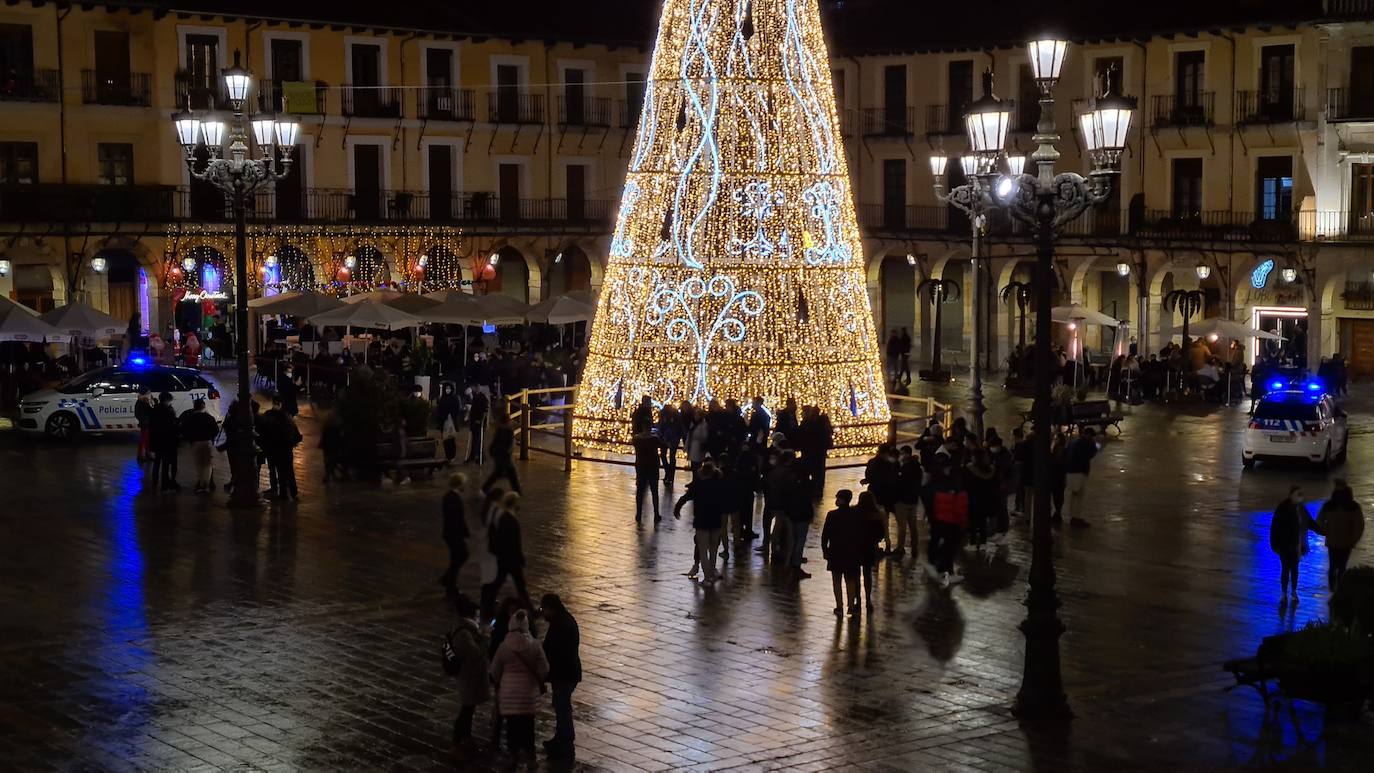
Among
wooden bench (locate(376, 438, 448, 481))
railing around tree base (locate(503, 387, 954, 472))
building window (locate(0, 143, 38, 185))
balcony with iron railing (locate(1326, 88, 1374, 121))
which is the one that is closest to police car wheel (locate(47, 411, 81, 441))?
railing around tree base (locate(503, 387, 954, 472))

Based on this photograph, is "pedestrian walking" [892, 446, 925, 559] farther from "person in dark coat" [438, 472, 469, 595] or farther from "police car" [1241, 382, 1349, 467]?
"police car" [1241, 382, 1349, 467]

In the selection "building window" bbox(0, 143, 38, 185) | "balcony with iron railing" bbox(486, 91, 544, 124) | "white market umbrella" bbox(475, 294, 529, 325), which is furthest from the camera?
"balcony with iron railing" bbox(486, 91, 544, 124)

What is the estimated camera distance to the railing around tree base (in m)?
28.9

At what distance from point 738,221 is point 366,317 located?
501 inches

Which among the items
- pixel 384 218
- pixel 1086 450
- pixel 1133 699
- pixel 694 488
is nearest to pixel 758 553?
pixel 694 488

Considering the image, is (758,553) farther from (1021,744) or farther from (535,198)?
(535,198)

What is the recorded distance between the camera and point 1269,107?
46.6 m

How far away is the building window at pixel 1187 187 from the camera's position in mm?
48281

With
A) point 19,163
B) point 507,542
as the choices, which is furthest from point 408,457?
point 19,163

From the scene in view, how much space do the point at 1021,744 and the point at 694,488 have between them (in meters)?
6.48

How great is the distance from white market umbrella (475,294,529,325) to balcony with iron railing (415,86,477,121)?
10.9 metres

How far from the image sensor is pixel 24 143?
46.1 metres

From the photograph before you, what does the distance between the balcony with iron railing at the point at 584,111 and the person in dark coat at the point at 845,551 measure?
3614 centimetres

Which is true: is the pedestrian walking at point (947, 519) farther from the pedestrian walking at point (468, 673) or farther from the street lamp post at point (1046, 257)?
the pedestrian walking at point (468, 673)
